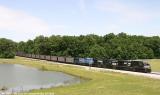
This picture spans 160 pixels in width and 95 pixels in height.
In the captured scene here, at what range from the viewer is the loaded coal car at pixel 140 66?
6256cm

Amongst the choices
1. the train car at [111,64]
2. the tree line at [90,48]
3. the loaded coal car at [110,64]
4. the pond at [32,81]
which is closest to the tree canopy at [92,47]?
the tree line at [90,48]

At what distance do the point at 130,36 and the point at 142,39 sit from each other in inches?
226

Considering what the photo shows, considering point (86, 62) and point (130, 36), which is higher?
point (130, 36)

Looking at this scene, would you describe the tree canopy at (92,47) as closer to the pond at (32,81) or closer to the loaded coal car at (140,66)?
the loaded coal car at (140,66)

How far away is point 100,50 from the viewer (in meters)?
122

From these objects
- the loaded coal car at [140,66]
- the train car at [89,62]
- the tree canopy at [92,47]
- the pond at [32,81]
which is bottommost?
the pond at [32,81]

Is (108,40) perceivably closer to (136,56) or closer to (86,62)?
(136,56)

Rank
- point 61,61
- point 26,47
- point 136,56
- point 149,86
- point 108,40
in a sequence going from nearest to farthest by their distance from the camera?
point 149,86 → point 61,61 → point 136,56 → point 108,40 → point 26,47

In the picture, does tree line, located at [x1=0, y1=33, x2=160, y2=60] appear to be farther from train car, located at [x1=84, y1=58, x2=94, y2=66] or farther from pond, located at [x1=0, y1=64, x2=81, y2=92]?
pond, located at [x1=0, y1=64, x2=81, y2=92]

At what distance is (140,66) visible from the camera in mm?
64250

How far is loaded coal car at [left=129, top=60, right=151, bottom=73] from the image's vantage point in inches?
2463

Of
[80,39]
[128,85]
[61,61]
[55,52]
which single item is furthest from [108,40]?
[128,85]

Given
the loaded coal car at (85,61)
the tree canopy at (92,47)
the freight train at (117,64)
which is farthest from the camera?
the tree canopy at (92,47)

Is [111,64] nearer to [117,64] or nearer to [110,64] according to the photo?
[110,64]
